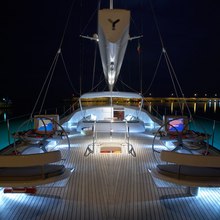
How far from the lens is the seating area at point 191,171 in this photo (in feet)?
10.3

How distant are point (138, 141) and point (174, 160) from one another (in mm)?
3632

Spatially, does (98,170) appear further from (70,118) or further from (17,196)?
(70,118)

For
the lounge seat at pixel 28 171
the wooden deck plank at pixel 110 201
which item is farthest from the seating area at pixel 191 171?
the lounge seat at pixel 28 171

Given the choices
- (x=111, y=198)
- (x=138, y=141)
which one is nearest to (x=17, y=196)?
(x=111, y=198)

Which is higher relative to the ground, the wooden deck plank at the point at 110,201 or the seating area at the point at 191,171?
the seating area at the point at 191,171

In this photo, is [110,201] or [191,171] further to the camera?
[191,171]

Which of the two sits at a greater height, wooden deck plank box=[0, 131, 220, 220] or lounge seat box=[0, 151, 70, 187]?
lounge seat box=[0, 151, 70, 187]

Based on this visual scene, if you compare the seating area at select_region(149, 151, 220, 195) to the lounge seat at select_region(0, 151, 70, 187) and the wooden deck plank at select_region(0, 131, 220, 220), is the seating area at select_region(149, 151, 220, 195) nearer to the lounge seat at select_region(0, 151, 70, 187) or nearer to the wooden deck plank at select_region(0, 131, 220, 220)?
the wooden deck plank at select_region(0, 131, 220, 220)

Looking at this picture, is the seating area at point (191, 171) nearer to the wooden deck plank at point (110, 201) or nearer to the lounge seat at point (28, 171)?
the wooden deck plank at point (110, 201)

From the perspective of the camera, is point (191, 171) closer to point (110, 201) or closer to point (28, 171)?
point (110, 201)

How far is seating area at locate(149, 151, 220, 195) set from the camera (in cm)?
314

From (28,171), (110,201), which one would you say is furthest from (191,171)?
(28,171)

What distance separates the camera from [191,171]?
348 centimetres

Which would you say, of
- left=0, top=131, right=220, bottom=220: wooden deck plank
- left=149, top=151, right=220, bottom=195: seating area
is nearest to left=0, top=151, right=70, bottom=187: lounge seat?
left=0, top=131, right=220, bottom=220: wooden deck plank
